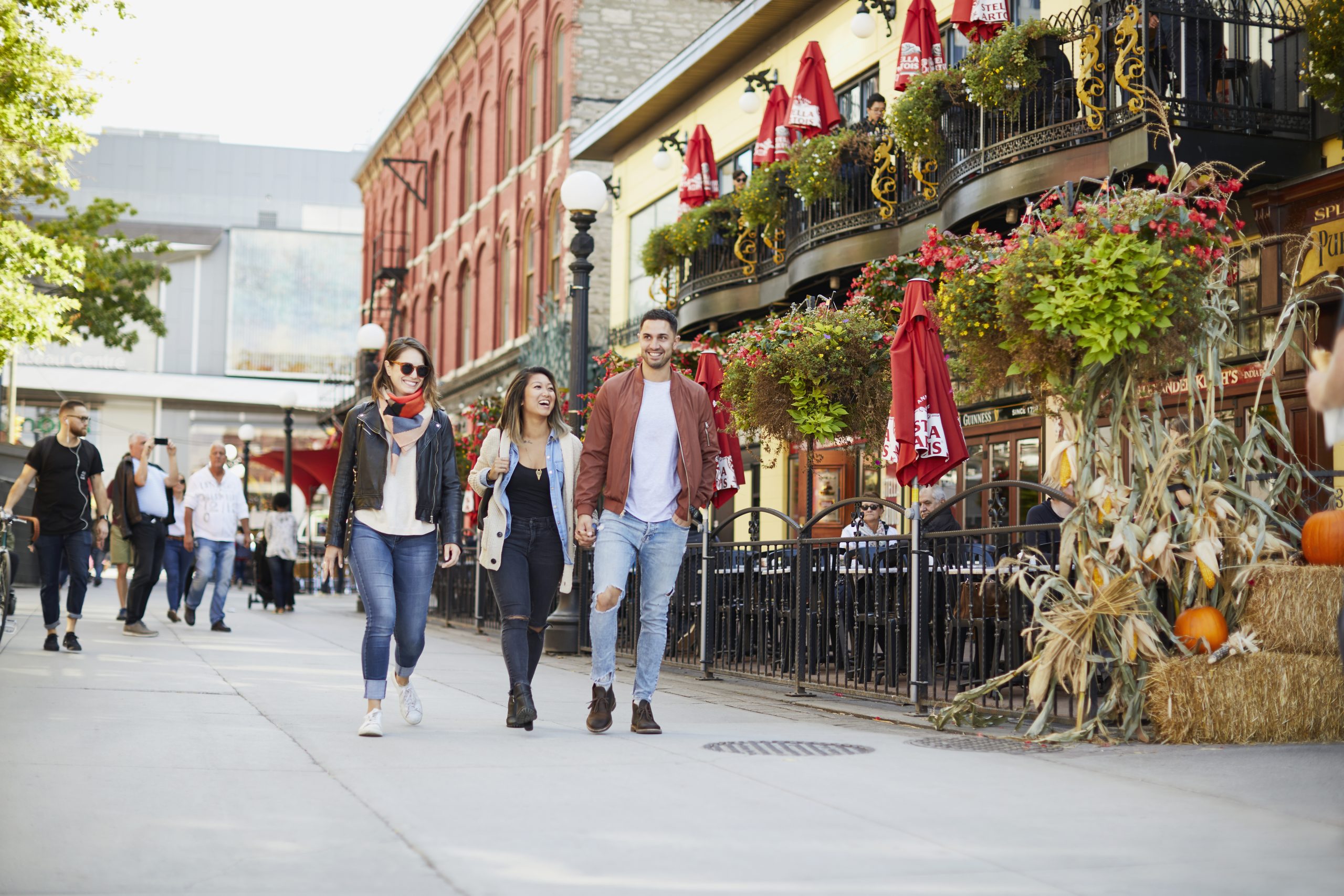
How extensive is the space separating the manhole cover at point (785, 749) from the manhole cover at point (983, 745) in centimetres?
38

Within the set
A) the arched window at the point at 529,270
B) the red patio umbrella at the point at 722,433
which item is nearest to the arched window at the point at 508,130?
the arched window at the point at 529,270

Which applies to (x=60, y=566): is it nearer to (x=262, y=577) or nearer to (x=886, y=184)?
(x=886, y=184)

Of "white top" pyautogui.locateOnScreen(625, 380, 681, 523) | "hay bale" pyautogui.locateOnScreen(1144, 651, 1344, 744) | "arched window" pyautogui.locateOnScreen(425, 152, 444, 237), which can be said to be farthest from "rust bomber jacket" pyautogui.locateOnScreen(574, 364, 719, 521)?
"arched window" pyautogui.locateOnScreen(425, 152, 444, 237)

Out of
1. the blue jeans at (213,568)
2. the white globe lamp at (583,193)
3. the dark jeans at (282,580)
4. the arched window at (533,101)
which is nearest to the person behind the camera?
the white globe lamp at (583,193)

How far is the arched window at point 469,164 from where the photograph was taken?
126ft

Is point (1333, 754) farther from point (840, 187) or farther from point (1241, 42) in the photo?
point (840, 187)

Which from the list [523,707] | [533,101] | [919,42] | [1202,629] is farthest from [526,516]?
[533,101]

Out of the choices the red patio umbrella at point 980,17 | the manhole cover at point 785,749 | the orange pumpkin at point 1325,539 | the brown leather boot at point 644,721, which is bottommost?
the manhole cover at point 785,749

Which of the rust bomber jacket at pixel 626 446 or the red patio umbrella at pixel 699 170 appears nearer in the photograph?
→ the rust bomber jacket at pixel 626 446

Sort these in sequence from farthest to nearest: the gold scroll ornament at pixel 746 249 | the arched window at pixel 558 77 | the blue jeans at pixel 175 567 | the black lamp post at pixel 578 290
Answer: the arched window at pixel 558 77
the gold scroll ornament at pixel 746 249
the blue jeans at pixel 175 567
the black lamp post at pixel 578 290

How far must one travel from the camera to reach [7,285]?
846 inches

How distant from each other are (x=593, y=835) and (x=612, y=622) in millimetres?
2708

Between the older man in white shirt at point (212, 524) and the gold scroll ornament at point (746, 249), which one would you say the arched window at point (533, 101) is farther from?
the older man in white shirt at point (212, 524)

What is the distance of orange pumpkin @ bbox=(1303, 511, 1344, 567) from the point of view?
291 inches
